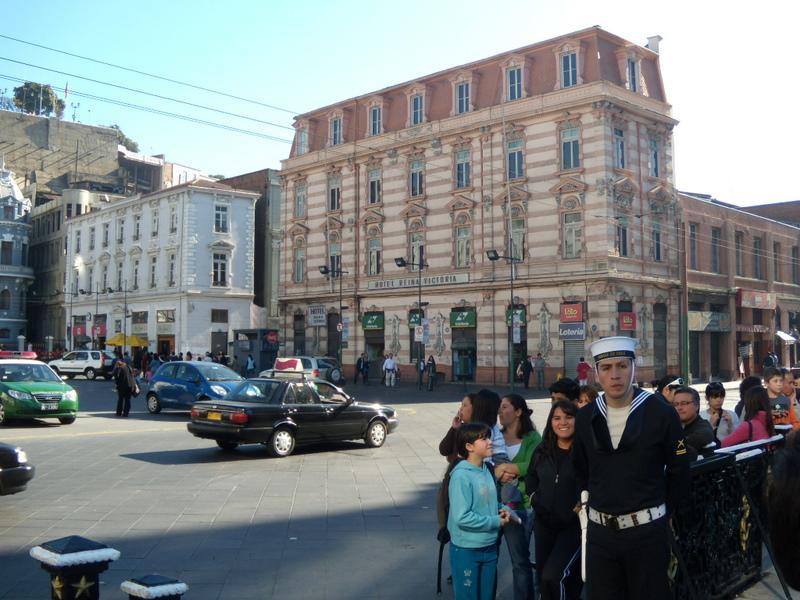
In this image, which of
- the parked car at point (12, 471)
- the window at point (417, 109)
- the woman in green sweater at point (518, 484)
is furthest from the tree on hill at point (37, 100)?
the woman in green sweater at point (518, 484)

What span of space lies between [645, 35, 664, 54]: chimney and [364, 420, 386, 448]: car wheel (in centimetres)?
3106

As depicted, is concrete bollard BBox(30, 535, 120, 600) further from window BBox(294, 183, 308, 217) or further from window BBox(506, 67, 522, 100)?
window BBox(294, 183, 308, 217)

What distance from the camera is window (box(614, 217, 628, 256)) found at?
36062mm

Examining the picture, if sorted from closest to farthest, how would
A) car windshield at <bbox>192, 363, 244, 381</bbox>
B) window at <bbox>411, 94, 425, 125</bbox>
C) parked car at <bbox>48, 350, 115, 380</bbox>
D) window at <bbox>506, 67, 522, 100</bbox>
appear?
1. car windshield at <bbox>192, 363, 244, 381</bbox>
2. window at <bbox>506, 67, 522, 100</bbox>
3. window at <bbox>411, 94, 425, 125</bbox>
4. parked car at <bbox>48, 350, 115, 380</bbox>

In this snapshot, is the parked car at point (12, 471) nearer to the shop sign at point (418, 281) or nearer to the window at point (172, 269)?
the shop sign at point (418, 281)

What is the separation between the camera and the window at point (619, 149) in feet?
120

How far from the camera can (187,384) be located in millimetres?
22953

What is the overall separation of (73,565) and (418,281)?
3908 centimetres

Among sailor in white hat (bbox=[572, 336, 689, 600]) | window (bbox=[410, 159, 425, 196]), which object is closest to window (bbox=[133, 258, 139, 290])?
window (bbox=[410, 159, 425, 196])

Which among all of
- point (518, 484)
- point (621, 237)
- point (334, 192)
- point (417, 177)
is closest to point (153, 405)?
point (518, 484)

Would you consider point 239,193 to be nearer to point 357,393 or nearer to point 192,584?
point 357,393

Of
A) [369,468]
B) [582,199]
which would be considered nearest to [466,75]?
[582,199]

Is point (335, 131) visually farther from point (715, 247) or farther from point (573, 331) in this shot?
point (715, 247)

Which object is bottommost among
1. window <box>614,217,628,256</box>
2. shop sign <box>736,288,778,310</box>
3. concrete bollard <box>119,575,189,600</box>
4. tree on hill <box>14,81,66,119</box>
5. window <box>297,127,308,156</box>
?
concrete bollard <box>119,575,189,600</box>
